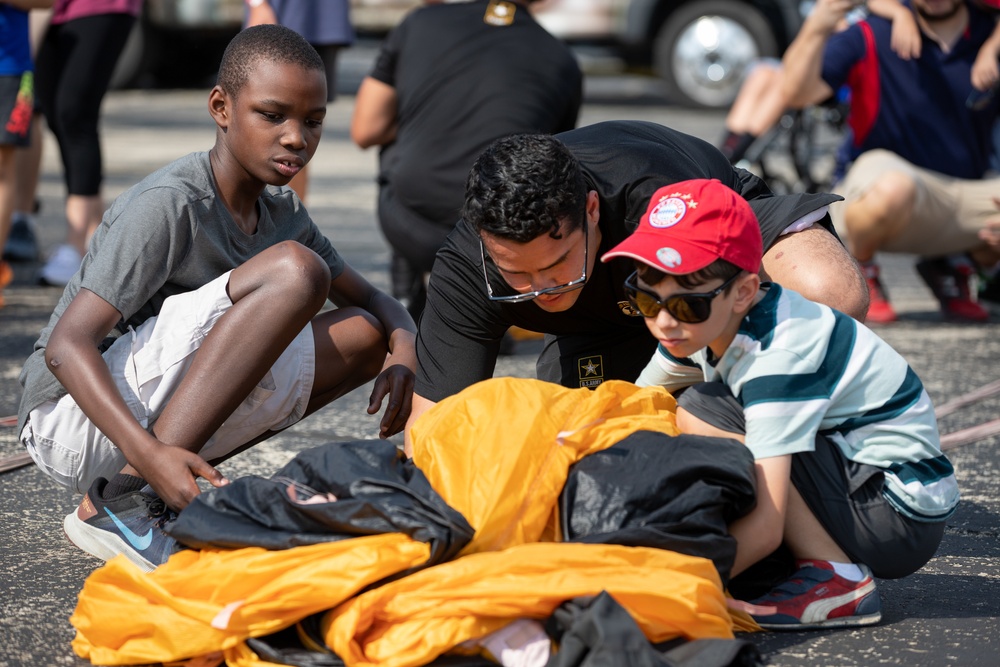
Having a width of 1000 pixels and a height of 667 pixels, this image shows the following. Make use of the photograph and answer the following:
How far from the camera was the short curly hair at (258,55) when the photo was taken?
9.91 feet

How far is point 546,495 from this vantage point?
2373 mm

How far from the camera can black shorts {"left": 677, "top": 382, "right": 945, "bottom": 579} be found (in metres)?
2.56

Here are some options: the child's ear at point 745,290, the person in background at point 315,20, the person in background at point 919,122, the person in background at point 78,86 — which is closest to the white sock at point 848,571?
the child's ear at point 745,290

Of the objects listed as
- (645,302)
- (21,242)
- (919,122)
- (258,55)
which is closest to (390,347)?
(258,55)

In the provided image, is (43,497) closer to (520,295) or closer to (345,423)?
(345,423)

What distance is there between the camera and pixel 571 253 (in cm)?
276

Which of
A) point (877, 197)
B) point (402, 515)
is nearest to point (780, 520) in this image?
point (402, 515)

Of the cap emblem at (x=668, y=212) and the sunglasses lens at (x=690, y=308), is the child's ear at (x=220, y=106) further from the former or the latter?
the sunglasses lens at (x=690, y=308)

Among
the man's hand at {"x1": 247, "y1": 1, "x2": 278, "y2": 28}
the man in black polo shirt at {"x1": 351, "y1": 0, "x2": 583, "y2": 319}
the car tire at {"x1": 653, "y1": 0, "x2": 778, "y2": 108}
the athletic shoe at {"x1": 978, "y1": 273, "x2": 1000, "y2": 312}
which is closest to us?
the man in black polo shirt at {"x1": 351, "y1": 0, "x2": 583, "y2": 319}

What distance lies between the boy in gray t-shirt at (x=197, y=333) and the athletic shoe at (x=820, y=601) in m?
1.03

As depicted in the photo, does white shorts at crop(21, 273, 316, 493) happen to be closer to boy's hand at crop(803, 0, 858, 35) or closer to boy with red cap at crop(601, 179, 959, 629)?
boy with red cap at crop(601, 179, 959, 629)

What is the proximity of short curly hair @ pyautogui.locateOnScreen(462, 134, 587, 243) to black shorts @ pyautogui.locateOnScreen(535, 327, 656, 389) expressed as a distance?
68cm

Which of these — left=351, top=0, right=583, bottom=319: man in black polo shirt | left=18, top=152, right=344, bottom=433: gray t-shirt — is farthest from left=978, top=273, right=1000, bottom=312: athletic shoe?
left=18, top=152, right=344, bottom=433: gray t-shirt

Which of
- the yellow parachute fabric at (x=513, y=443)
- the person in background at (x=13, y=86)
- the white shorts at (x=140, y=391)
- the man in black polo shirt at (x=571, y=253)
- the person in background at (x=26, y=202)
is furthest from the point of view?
the person in background at (x=26, y=202)
